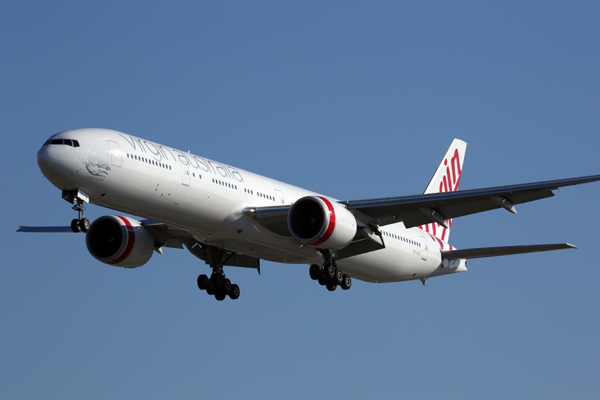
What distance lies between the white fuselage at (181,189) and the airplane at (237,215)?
Answer: 4 cm

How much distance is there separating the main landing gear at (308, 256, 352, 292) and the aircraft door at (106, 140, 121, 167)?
404 inches

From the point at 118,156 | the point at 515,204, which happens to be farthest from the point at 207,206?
the point at 515,204

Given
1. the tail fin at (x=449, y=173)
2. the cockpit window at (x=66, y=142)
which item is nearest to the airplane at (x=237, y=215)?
the cockpit window at (x=66, y=142)

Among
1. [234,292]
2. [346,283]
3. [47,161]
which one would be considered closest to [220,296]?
[234,292]

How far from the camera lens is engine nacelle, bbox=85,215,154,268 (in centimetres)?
3419

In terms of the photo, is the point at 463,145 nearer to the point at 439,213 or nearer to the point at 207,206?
the point at 439,213

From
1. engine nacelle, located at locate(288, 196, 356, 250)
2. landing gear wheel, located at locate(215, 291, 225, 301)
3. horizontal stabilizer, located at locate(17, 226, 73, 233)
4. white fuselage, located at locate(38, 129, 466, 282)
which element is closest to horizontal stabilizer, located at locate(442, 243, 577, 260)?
white fuselage, located at locate(38, 129, 466, 282)

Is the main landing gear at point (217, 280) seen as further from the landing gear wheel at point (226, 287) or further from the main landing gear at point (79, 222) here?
the main landing gear at point (79, 222)

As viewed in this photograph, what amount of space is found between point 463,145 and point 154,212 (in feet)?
83.6

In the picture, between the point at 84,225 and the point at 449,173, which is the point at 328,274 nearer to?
the point at 84,225

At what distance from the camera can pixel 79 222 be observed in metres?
26.3

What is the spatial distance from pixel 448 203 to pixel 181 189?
9945 mm

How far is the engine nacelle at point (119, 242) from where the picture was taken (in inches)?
1346

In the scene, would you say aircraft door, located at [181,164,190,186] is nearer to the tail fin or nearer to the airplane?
the airplane
